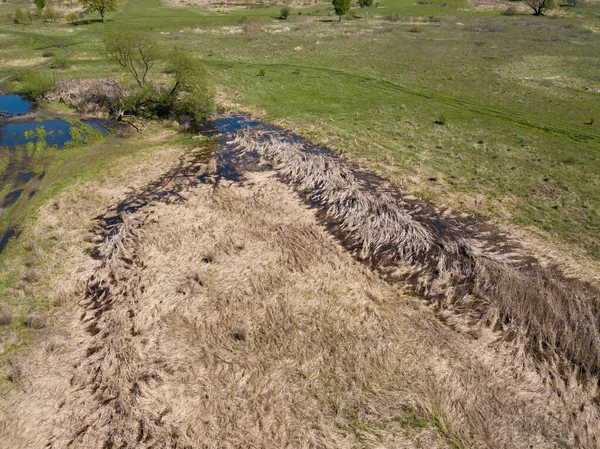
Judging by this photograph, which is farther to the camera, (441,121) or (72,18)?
(72,18)

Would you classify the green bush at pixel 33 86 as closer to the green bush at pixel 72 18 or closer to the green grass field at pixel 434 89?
the green grass field at pixel 434 89

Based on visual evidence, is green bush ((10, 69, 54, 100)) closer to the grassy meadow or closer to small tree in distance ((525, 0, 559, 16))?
the grassy meadow

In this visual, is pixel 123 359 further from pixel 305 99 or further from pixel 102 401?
pixel 305 99

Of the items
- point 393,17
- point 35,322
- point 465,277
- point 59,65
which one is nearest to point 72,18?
point 59,65

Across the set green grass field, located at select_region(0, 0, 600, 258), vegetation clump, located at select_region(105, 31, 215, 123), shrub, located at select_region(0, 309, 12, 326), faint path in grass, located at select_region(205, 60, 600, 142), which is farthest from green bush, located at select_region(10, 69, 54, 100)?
shrub, located at select_region(0, 309, 12, 326)

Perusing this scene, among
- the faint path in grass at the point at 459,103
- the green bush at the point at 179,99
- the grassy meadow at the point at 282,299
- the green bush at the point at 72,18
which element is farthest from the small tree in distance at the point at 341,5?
the green bush at the point at 72,18

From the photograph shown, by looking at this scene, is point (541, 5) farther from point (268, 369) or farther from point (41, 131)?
point (268, 369)
